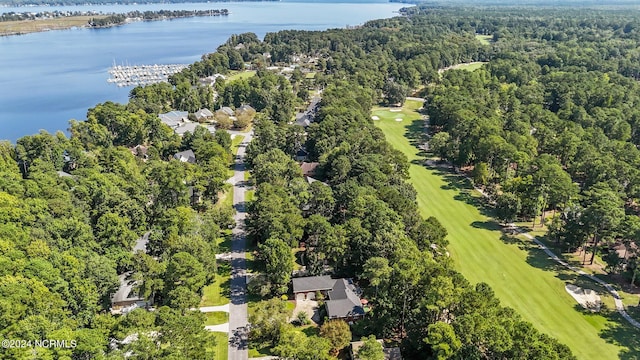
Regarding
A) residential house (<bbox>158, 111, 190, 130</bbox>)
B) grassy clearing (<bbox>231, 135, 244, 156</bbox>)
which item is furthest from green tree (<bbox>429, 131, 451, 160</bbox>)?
residential house (<bbox>158, 111, 190, 130</bbox>)

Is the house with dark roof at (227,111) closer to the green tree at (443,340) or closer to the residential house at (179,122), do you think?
the residential house at (179,122)

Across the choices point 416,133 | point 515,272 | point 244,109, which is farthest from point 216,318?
point 244,109

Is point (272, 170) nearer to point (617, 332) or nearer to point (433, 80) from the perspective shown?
point (617, 332)

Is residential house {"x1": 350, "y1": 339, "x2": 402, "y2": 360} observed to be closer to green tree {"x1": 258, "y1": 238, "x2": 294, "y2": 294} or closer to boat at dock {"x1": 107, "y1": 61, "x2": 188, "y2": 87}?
green tree {"x1": 258, "y1": 238, "x2": 294, "y2": 294}

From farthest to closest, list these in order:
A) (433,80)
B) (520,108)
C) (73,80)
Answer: (73,80), (433,80), (520,108)

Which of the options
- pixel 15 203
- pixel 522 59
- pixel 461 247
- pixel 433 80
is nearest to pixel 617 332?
pixel 461 247

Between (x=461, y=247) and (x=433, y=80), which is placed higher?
(x=433, y=80)

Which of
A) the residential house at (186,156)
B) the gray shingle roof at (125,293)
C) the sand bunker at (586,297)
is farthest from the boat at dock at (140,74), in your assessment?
the sand bunker at (586,297)
